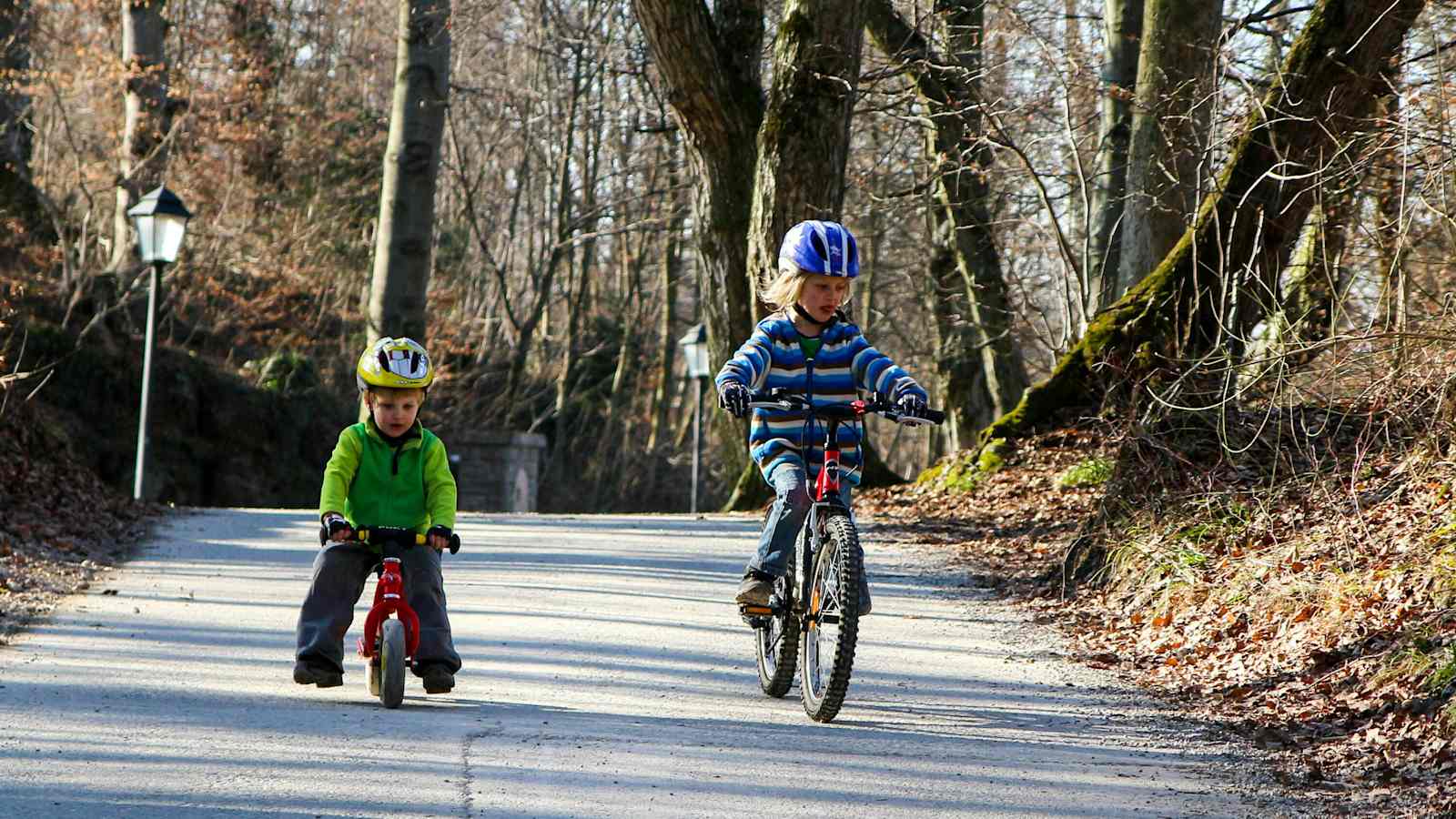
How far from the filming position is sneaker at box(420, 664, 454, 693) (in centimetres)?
641

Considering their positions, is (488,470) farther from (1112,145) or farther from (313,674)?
(313,674)

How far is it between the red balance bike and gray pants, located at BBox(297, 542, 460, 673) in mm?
60

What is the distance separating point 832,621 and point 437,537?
1.49 metres

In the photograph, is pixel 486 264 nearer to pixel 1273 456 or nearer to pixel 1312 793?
pixel 1273 456

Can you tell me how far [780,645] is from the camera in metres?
6.57

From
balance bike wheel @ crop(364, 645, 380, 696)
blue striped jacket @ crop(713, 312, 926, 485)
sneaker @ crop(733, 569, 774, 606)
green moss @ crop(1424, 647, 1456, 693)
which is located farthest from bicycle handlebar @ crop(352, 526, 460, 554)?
green moss @ crop(1424, 647, 1456, 693)

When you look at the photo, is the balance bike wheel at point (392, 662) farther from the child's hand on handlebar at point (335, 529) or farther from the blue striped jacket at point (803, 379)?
the blue striped jacket at point (803, 379)

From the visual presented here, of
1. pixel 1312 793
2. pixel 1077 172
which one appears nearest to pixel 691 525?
A: pixel 1077 172

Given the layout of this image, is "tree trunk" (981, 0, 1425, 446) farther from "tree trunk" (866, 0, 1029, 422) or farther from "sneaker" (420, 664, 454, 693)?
"sneaker" (420, 664, 454, 693)

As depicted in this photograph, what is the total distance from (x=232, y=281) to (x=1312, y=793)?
2459cm

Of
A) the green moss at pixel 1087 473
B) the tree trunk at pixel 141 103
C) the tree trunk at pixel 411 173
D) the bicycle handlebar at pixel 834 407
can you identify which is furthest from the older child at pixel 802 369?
the tree trunk at pixel 141 103

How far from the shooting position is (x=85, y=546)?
445 inches

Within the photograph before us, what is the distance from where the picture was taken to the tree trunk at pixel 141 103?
23328 millimetres

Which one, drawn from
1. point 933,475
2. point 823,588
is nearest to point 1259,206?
point 933,475
